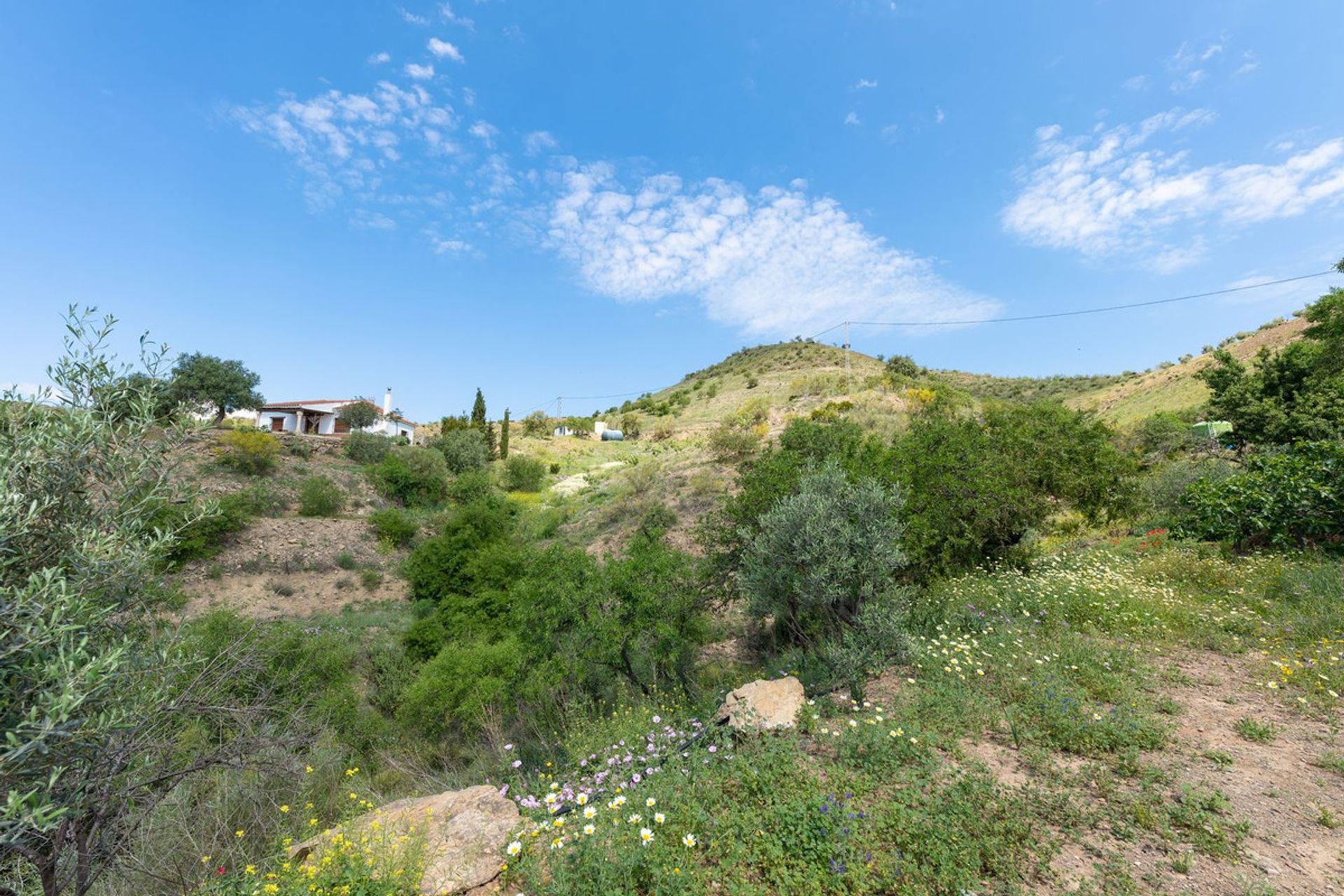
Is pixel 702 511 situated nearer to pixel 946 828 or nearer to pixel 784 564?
pixel 784 564

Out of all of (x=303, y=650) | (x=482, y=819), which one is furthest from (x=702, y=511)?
(x=482, y=819)

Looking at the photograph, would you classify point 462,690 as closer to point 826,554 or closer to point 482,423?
point 826,554

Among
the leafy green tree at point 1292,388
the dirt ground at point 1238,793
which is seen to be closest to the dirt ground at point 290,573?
the dirt ground at point 1238,793

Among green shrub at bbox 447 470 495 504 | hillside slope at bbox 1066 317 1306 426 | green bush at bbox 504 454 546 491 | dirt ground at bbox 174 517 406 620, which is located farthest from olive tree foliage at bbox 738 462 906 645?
hillside slope at bbox 1066 317 1306 426

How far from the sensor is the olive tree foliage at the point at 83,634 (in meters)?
2.25

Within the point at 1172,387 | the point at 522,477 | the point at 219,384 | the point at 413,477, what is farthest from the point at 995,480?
the point at 219,384

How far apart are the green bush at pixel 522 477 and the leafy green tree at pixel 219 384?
20931 mm

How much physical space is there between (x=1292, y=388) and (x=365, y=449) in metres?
47.8

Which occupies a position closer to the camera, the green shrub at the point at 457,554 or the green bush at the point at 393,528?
the green shrub at the point at 457,554

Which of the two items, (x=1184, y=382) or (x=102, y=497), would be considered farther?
(x=1184, y=382)

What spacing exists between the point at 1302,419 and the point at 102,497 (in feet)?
97.6

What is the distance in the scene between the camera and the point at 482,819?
4.09 metres

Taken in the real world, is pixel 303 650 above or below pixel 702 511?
Answer: below

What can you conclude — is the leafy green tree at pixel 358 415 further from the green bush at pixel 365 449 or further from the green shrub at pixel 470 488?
the green shrub at pixel 470 488
